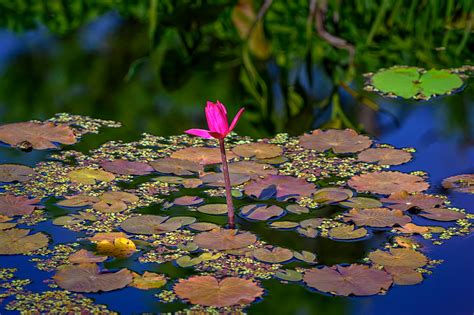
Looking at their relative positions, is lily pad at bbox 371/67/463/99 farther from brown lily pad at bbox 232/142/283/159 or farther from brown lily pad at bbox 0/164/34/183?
brown lily pad at bbox 0/164/34/183

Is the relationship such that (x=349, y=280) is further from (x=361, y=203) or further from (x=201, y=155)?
(x=201, y=155)

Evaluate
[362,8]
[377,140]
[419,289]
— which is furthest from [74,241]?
[362,8]

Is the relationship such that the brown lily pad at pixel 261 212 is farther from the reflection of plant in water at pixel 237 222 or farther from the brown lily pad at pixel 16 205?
the brown lily pad at pixel 16 205

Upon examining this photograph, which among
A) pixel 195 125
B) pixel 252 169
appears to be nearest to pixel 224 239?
pixel 252 169

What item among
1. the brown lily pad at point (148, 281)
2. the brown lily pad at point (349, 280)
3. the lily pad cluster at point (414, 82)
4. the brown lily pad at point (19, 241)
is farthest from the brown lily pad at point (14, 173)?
the lily pad cluster at point (414, 82)

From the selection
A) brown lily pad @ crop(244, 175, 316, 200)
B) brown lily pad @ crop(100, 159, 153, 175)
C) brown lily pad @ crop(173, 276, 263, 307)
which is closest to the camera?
brown lily pad @ crop(173, 276, 263, 307)

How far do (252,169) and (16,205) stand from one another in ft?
2.09

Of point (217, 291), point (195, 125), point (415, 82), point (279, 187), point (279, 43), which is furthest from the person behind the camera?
point (279, 43)

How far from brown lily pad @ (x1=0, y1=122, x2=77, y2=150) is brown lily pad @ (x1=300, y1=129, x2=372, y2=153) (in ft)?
2.28

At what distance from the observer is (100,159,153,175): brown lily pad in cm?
262

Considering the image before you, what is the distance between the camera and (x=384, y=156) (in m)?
2.77

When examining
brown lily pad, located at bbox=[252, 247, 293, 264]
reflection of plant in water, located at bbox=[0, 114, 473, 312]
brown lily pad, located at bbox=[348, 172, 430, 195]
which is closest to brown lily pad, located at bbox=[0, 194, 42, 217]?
reflection of plant in water, located at bbox=[0, 114, 473, 312]

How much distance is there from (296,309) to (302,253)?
0.23 m

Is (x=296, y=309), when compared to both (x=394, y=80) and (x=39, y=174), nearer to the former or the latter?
(x=39, y=174)
